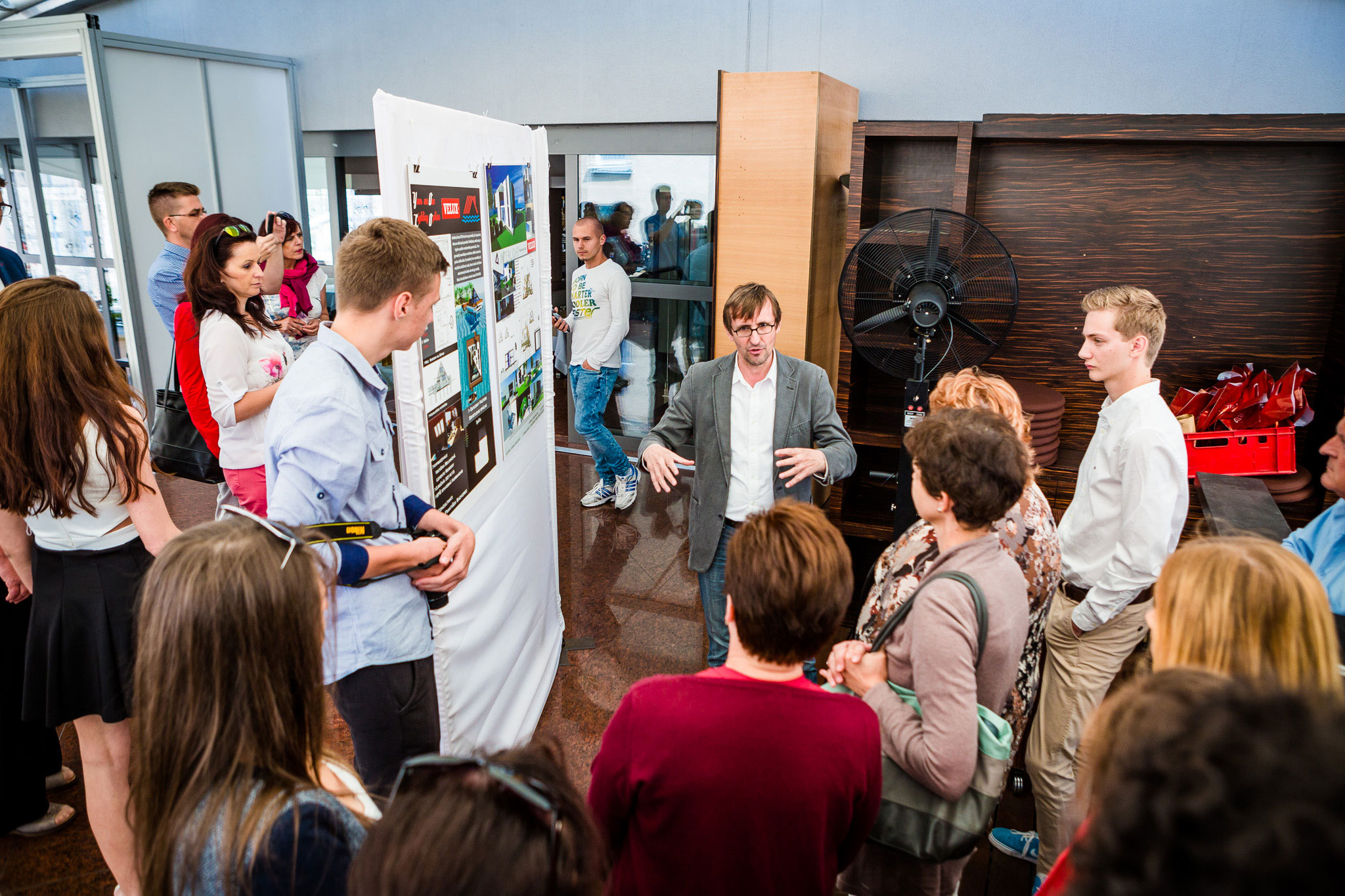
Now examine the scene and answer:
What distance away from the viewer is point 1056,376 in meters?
4.41

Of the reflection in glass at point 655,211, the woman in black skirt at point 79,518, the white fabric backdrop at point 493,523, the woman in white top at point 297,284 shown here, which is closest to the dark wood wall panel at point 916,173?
the reflection in glass at point 655,211

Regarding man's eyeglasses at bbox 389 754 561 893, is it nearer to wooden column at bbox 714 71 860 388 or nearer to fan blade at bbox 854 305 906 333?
fan blade at bbox 854 305 906 333

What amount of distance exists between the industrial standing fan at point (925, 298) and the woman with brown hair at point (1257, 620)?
6.60 feet

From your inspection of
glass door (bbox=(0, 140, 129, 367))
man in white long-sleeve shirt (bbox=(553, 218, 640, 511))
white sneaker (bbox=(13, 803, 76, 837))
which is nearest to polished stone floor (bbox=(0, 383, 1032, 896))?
white sneaker (bbox=(13, 803, 76, 837))

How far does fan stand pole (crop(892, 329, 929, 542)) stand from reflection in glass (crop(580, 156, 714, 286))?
2.78m

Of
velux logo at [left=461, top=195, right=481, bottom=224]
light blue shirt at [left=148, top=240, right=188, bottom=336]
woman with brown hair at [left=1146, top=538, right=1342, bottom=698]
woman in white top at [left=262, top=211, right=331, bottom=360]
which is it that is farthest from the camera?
woman in white top at [left=262, top=211, right=331, bottom=360]

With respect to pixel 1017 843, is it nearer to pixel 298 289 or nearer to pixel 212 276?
pixel 212 276

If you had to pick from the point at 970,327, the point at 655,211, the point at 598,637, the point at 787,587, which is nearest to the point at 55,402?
the point at 787,587

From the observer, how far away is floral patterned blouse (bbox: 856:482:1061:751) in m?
1.89

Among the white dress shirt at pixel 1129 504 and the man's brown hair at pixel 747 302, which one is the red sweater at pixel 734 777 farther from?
the man's brown hair at pixel 747 302

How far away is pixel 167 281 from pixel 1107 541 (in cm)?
408

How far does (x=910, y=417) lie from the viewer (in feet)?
10.7

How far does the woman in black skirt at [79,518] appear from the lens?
1893 millimetres

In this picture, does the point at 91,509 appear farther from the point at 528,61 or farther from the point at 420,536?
the point at 528,61
